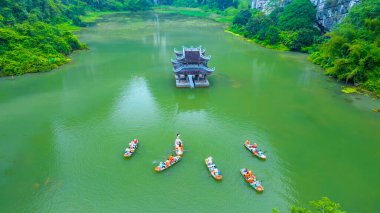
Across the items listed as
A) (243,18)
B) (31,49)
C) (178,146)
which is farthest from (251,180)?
(243,18)

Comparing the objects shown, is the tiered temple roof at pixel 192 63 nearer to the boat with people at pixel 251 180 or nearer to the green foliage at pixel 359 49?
the green foliage at pixel 359 49

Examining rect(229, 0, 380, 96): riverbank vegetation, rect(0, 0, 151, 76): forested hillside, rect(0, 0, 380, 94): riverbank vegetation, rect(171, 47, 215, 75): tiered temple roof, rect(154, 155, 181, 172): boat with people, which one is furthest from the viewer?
rect(0, 0, 151, 76): forested hillside

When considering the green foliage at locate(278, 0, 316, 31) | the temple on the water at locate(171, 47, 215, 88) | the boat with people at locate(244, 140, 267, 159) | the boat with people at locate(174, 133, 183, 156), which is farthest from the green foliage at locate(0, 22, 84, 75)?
the green foliage at locate(278, 0, 316, 31)

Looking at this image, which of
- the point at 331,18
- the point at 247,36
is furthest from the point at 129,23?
the point at 331,18

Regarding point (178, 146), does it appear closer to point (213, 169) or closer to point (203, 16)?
point (213, 169)

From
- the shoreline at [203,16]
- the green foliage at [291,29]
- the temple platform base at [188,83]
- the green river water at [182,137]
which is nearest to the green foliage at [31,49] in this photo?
the shoreline at [203,16]

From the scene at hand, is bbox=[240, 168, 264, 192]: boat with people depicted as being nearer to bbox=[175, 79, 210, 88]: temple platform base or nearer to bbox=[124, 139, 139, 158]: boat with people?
bbox=[124, 139, 139, 158]: boat with people
